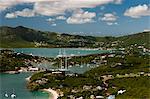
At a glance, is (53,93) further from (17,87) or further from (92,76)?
(92,76)

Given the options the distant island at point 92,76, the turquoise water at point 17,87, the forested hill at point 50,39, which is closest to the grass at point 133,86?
the distant island at point 92,76

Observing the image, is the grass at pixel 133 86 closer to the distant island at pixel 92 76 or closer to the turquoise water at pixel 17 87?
the distant island at pixel 92 76

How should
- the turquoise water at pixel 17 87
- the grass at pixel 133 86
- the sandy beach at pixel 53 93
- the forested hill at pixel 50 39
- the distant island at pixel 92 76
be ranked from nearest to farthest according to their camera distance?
the grass at pixel 133 86
the distant island at pixel 92 76
the sandy beach at pixel 53 93
the turquoise water at pixel 17 87
the forested hill at pixel 50 39

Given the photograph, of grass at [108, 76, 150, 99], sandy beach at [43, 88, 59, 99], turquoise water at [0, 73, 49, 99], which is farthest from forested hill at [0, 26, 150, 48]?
sandy beach at [43, 88, 59, 99]

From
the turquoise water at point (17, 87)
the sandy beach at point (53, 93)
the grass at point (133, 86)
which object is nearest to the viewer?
the grass at point (133, 86)

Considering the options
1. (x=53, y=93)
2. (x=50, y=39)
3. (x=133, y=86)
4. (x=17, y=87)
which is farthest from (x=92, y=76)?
(x=50, y=39)
